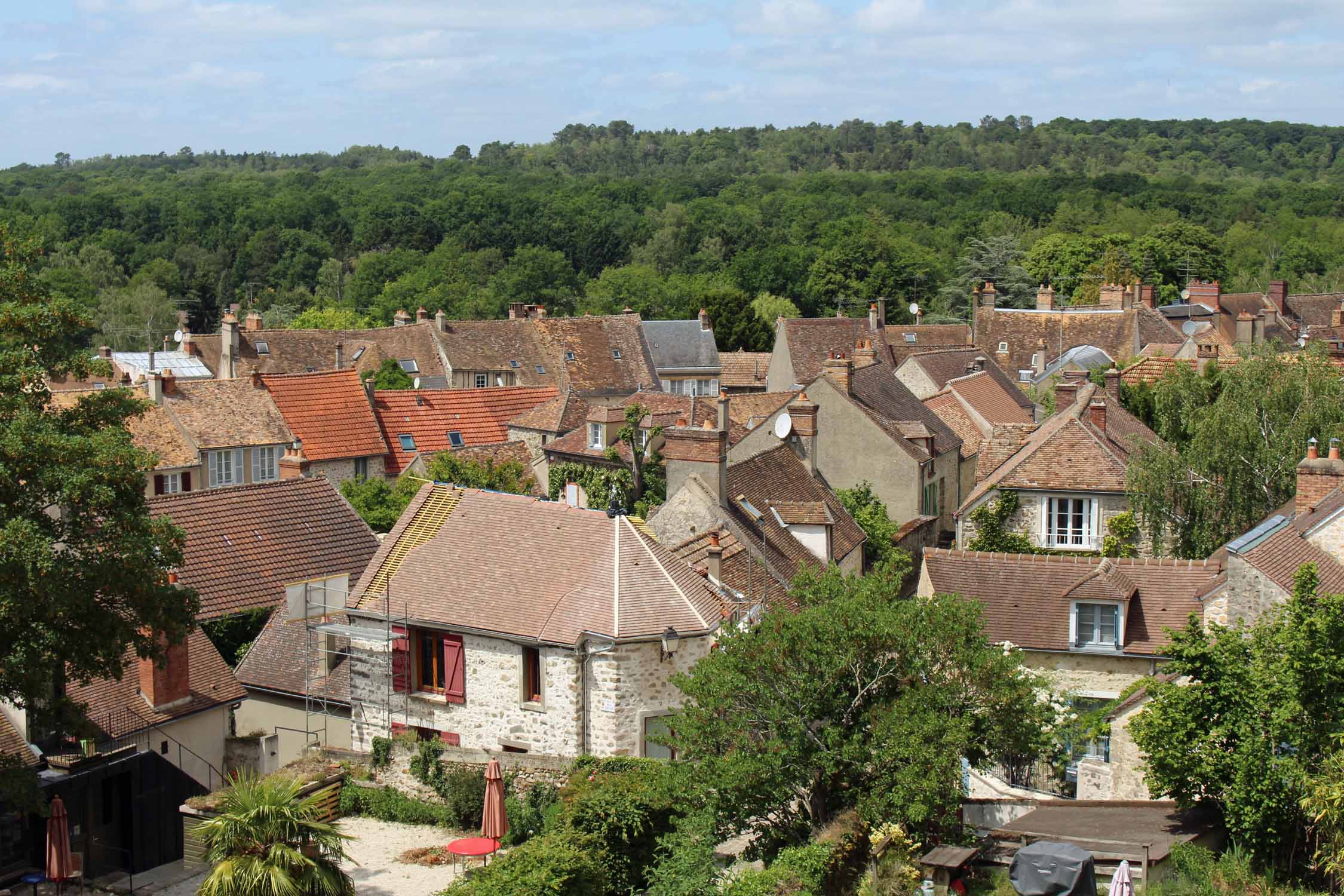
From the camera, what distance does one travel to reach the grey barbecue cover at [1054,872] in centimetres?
1780

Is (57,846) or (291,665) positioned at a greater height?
(291,665)

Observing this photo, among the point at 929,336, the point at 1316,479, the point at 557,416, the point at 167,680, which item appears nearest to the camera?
the point at 167,680

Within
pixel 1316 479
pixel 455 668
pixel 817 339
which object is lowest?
pixel 455 668

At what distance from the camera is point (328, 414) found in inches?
1923

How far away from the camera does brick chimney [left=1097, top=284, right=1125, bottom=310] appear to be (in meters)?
75.8

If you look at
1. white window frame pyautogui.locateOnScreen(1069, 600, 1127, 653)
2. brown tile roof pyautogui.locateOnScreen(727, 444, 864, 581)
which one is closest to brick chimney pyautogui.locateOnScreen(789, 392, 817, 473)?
brown tile roof pyautogui.locateOnScreen(727, 444, 864, 581)

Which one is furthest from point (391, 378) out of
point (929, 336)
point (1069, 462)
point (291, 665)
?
point (291, 665)

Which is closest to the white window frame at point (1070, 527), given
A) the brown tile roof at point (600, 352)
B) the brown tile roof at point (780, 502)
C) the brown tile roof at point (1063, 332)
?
the brown tile roof at point (780, 502)

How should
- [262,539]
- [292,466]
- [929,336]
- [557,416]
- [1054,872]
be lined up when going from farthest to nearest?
[929,336] → [557,416] → [292,466] → [262,539] → [1054,872]

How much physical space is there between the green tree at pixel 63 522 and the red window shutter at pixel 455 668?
230 inches

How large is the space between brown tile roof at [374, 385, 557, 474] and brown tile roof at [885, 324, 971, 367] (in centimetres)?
2694

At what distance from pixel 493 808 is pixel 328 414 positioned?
1175 inches

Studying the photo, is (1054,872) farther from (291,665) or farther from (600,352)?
(600,352)

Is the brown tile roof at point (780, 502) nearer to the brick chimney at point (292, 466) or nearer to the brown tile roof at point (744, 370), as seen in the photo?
the brick chimney at point (292, 466)
